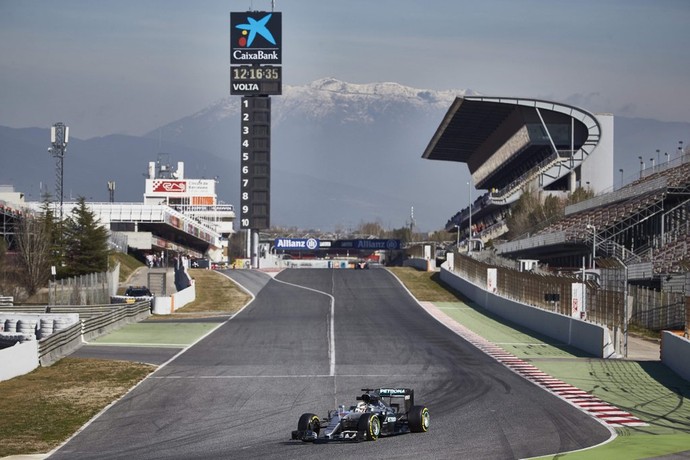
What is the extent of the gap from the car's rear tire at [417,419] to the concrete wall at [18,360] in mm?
14772

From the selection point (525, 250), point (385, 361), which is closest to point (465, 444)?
point (385, 361)

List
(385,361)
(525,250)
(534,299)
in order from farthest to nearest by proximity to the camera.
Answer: (525,250) < (534,299) < (385,361)

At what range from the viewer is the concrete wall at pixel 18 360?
31358 millimetres

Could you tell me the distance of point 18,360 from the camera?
32531 millimetres

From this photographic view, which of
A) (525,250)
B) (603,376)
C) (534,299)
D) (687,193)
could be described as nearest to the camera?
(603,376)

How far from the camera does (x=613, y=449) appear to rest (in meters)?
Result: 20.2

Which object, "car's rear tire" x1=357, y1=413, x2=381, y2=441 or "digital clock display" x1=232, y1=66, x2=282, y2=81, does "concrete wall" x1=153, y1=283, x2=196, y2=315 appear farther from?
"digital clock display" x1=232, y1=66, x2=282, y2=81

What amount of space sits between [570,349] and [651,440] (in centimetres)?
2040

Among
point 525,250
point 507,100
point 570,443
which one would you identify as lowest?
point 570,443

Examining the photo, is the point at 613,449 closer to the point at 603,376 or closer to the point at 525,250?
the point at 603,376

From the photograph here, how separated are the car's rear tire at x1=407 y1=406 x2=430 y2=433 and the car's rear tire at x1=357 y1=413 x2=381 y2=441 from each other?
838 millimetres

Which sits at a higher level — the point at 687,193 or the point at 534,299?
the point at 687,193

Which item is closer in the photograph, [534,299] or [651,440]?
[651,440]

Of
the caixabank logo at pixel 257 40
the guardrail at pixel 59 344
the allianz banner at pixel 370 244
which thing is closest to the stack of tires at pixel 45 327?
the guardrail at pixel 59 344
